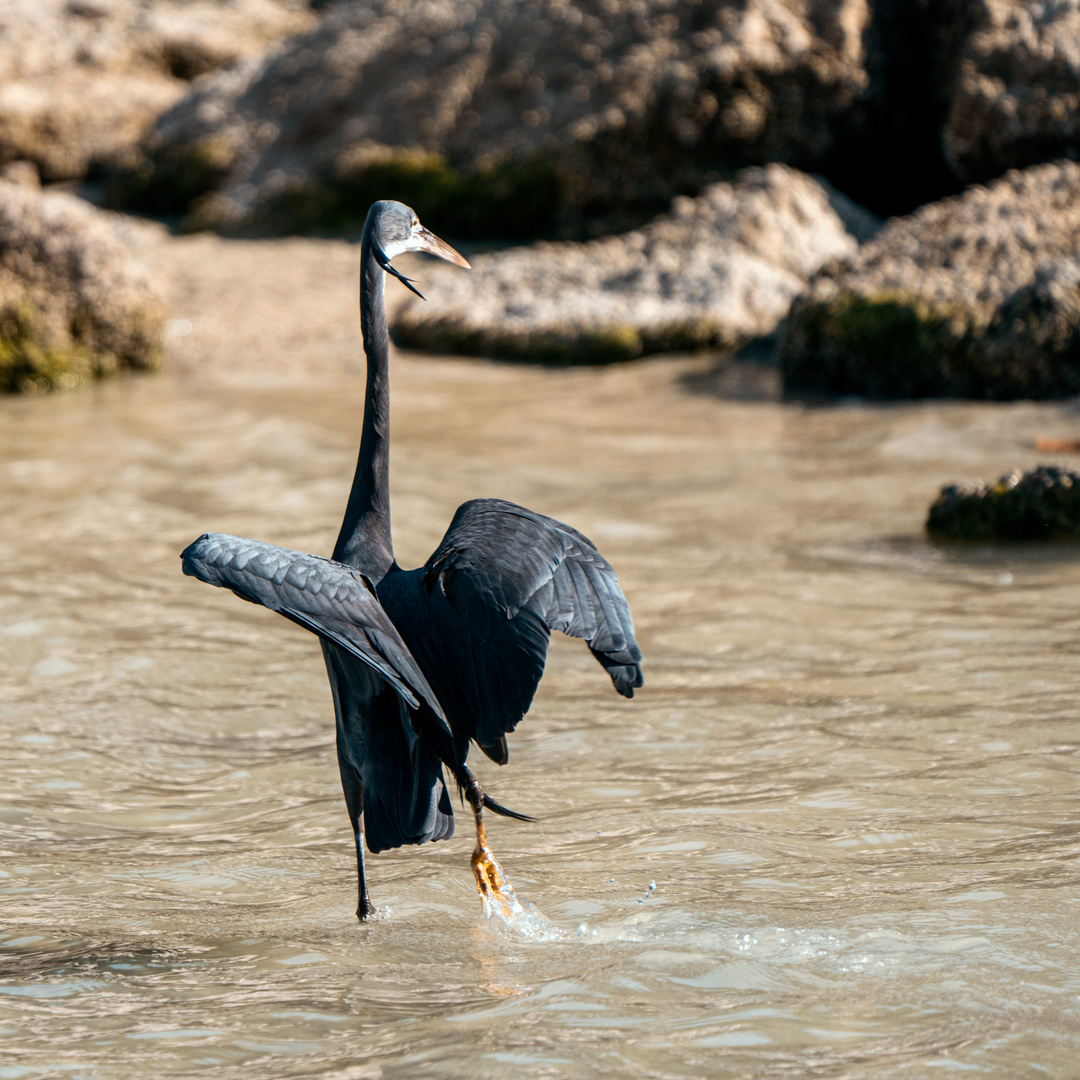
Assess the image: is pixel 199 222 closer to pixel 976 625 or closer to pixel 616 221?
pixel 616 221

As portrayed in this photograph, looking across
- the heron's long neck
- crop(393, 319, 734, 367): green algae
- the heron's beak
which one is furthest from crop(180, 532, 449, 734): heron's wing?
crop(393, 319, 734, 367): green algae

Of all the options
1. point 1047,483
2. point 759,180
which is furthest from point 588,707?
point 759,180

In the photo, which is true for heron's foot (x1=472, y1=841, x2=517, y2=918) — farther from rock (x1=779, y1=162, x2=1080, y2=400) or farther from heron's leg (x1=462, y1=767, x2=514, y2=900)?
rock (x1=779, y1=162, x2=1080, y2=400)

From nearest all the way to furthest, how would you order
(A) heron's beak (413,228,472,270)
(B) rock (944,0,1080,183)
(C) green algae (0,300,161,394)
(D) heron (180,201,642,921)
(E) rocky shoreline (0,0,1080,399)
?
(D) heron (180,201,642,921), (A) heron's beak (413,228,472,270), (E) rocky shoreline (0,0,1080,399), (C) green algae (0,300,161,394), (B) rock (944,0,1080,183)

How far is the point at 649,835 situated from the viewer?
140 inches

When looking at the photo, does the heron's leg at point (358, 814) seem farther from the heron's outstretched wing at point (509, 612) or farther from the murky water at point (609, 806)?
the heron's outstretched wing at point (509, 612)

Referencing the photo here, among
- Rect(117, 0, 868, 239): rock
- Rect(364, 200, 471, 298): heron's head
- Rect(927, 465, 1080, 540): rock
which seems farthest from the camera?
Rect(117, 0, 868, 239): rock

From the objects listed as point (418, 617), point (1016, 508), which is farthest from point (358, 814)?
point (1016, 508)

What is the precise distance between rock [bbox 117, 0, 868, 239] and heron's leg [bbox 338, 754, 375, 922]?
Answer: 866cm

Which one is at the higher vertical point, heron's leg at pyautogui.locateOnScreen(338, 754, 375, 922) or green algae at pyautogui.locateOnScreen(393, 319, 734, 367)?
green algae at pyautogui.locateOnScreen(393, 319, 734, 367)

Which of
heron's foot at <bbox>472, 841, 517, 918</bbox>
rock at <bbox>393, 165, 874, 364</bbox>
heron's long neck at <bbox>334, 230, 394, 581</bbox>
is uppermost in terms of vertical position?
rock at <bbox>393, 165, 874, 364</bbox>

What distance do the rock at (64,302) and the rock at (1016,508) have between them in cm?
591

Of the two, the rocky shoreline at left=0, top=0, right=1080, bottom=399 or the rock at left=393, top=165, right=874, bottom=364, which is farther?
the rock at left=393, top=165, right=874, bottom=364

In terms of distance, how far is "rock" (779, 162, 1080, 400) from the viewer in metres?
7.64
